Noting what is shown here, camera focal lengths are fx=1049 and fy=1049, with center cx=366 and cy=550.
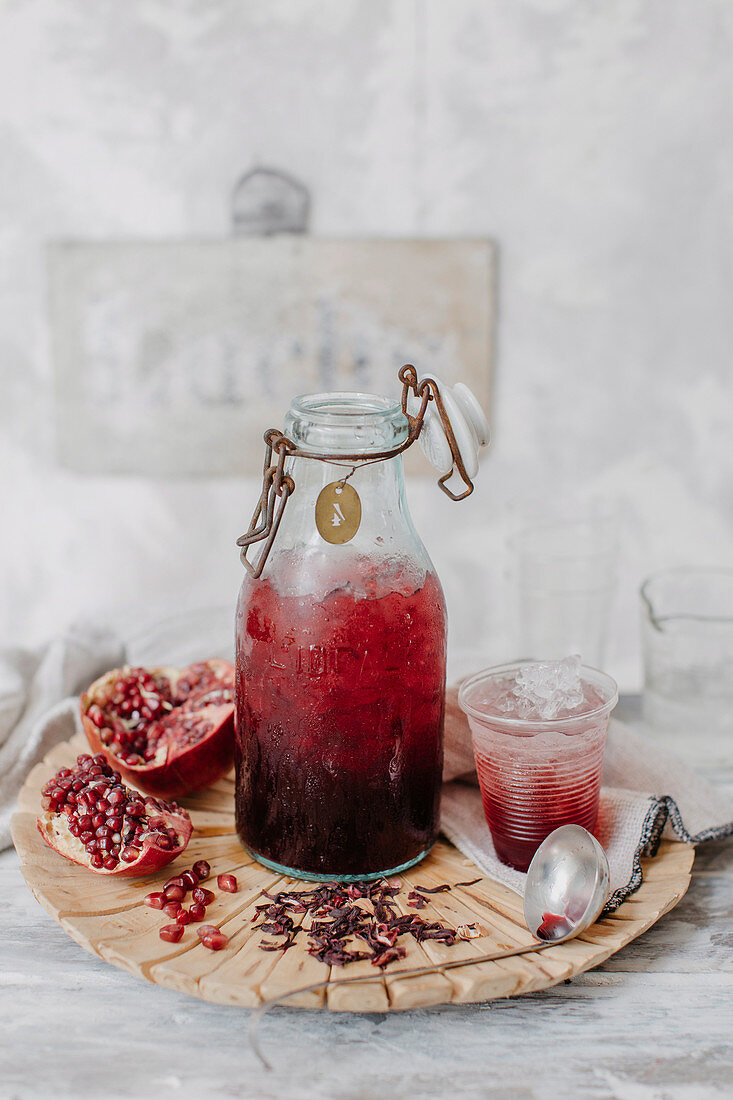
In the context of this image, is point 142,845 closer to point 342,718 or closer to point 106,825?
point 106,825

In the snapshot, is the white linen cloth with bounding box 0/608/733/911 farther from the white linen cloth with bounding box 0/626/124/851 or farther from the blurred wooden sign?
the blurred wooden sign

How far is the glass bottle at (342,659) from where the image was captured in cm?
103

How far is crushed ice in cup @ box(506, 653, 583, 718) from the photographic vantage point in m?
1.09

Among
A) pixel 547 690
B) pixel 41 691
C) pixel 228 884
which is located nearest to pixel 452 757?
pixel 547 690

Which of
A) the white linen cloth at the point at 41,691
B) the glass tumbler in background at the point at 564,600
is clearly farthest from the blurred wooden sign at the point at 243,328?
the white linen cloth at the point at 41,691

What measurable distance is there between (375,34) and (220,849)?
1.97 m

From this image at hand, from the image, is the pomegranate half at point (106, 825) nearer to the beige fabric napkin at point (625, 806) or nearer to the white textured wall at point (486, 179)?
the beige fabric napkin at point (625, 806)

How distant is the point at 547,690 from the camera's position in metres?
1.11

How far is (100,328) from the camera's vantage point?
2578 mm

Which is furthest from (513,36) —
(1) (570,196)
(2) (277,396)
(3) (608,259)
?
(2) (277,396)

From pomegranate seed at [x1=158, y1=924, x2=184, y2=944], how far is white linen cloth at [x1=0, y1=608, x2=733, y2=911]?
33 cm

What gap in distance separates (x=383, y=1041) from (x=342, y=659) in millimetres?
342

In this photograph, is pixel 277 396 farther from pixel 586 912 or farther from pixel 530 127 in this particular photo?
pixel 586 912

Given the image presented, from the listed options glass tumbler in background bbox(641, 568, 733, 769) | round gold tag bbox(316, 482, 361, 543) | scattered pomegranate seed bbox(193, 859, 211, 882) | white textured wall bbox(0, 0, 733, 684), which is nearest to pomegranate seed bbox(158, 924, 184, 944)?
scattered pomegranate seed bbox(193, 859, 211, 882)
